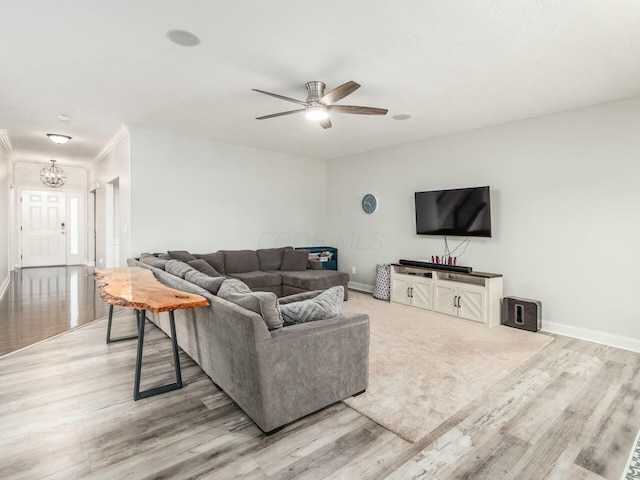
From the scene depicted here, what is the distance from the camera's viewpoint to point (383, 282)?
5836 mm

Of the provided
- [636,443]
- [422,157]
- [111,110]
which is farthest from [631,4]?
[111,110]

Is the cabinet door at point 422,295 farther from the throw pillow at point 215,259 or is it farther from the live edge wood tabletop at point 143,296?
the live edge wood tabletop at point 143,296

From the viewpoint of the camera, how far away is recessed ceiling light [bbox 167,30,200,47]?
2.45 meters

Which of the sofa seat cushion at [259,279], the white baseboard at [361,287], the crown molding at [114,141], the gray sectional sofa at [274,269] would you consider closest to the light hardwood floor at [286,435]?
the sofa seat cushion at [259,279]

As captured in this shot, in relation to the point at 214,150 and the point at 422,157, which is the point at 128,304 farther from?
the point at 422,157

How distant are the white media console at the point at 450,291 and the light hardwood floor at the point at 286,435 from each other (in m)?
1.51

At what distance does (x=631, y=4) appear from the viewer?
Result: 2125 mm

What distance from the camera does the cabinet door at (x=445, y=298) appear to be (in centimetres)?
480

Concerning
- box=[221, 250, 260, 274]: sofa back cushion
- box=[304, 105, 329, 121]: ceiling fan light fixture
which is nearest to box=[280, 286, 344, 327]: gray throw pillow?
box=[304, 105, 329, 121]: ceiling fan light fixture

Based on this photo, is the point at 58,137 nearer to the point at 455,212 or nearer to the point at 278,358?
the point at 278,358

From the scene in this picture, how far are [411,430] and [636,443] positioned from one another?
1.29 m

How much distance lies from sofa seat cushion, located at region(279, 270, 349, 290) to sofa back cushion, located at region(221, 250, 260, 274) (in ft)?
1.69

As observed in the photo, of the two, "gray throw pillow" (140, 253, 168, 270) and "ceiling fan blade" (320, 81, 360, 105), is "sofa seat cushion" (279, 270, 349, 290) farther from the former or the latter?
"ceiling fan blade" (320, 81, 360, 105)

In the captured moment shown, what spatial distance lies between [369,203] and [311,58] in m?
3.83
